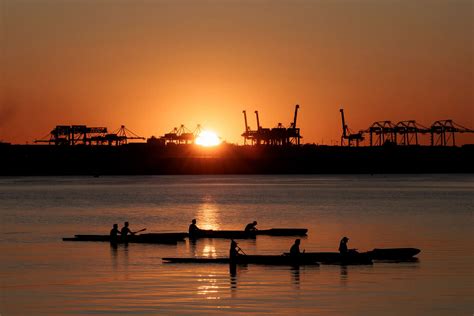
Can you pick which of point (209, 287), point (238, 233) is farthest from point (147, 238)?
point (209, 287)

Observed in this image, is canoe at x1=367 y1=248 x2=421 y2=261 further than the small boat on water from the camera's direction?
Yes

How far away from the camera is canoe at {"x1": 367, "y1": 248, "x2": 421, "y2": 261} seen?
46375 millimetres

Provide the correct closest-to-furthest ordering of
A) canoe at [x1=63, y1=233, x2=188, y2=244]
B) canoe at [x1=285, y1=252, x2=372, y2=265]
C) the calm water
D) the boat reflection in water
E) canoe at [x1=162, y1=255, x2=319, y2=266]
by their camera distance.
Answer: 1. the calm water
2. the boat reflection in water
3. canoe at [x1=162, y1=255, x2=319, y2=266]
4. canoe at [x1=285, y1=252, x2=372, y2=265]
5. canoe at [x1=63, y1=233, x2=188, y2=244]

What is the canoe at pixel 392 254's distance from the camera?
1826 inches

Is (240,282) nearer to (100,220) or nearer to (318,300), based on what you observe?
(318,300)

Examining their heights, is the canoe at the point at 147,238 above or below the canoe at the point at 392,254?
above

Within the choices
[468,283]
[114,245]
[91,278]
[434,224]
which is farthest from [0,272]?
[434,224]

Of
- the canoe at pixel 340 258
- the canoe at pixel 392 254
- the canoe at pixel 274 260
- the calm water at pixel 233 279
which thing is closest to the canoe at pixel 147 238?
the calm water at pixel 233 279

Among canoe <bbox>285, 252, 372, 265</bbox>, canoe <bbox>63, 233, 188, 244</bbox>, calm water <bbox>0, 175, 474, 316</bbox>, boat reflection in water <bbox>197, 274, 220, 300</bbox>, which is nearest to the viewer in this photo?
calm water <bbox>0, 175, 474, 316</bbox>

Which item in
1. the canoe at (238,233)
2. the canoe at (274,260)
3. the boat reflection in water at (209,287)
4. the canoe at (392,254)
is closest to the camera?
the boat reflection in water at (209,287)

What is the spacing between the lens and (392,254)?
4681 centimetres

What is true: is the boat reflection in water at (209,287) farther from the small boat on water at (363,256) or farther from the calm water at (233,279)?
the small boat on water at (363,256)

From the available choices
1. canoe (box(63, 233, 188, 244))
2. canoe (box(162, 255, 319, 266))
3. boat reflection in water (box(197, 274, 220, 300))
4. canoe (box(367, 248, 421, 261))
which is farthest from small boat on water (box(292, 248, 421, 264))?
canoe (box(63, 233, 188, 244))

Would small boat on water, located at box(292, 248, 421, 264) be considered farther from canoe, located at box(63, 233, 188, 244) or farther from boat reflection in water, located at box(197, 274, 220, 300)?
canoe, located at box(63, 233, 188, 244)
